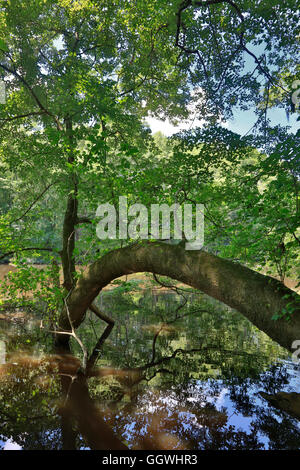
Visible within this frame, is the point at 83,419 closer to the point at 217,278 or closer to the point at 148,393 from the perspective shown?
the point at 148,393

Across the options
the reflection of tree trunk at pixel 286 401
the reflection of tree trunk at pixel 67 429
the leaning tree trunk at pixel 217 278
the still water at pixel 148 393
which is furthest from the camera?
the reflection of tree trunk at pixel 286 401

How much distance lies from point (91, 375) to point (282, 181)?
516cm

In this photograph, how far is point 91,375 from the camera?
5160 millimetres

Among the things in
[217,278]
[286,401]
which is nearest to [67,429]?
[217,278]

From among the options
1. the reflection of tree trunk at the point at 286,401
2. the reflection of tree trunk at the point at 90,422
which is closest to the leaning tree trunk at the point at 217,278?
the reflection of tree trunk at the point at 286,401

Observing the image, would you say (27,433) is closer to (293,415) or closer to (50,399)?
(50,399)

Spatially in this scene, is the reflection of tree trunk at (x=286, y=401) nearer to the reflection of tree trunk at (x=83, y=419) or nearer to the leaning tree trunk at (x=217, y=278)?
the leaning tree trunk at (x=217, y=278)

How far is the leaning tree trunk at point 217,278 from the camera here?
288 cm

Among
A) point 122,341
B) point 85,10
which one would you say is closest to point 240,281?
point 122,341

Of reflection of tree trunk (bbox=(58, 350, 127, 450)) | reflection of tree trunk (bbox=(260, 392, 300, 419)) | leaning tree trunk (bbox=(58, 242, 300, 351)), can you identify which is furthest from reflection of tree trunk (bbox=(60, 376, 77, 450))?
reflection of tree trunk (bbox=(260, 392, 300, 419))

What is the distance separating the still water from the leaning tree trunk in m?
1.79

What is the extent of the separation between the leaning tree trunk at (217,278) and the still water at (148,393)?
179cm

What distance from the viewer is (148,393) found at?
14.7ft

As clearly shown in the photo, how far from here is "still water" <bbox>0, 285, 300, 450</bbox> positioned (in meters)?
3.33
